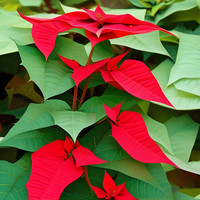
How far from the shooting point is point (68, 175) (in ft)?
1.15

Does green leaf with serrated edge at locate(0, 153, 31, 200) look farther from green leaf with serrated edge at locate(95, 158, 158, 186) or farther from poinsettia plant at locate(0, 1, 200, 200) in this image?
green leaf with serrated edge at locate(95, 158, 158, 186)

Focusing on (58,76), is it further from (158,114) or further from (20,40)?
(158,114)

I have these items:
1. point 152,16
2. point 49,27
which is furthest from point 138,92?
point 152,16

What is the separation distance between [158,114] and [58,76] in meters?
0.22

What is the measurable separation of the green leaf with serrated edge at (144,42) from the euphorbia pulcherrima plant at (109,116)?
91 millimetres

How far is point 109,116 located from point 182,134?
7.1 inches

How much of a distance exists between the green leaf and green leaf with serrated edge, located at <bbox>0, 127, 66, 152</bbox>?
0.19 meters

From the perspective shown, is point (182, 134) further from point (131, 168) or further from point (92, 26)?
point (92, 26)

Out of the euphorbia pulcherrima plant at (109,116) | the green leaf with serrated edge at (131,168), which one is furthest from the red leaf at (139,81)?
the green leaf with serrated edge at (131,168)

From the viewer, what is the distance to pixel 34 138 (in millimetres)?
413

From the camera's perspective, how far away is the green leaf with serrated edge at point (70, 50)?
1.55 ft

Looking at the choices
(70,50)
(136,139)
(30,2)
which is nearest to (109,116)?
(136,139)

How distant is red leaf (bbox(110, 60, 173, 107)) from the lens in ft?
1.22

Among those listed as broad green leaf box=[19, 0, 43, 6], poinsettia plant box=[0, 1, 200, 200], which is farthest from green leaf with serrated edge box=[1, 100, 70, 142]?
broad green leaf box=[19, 0, 43, 6]
